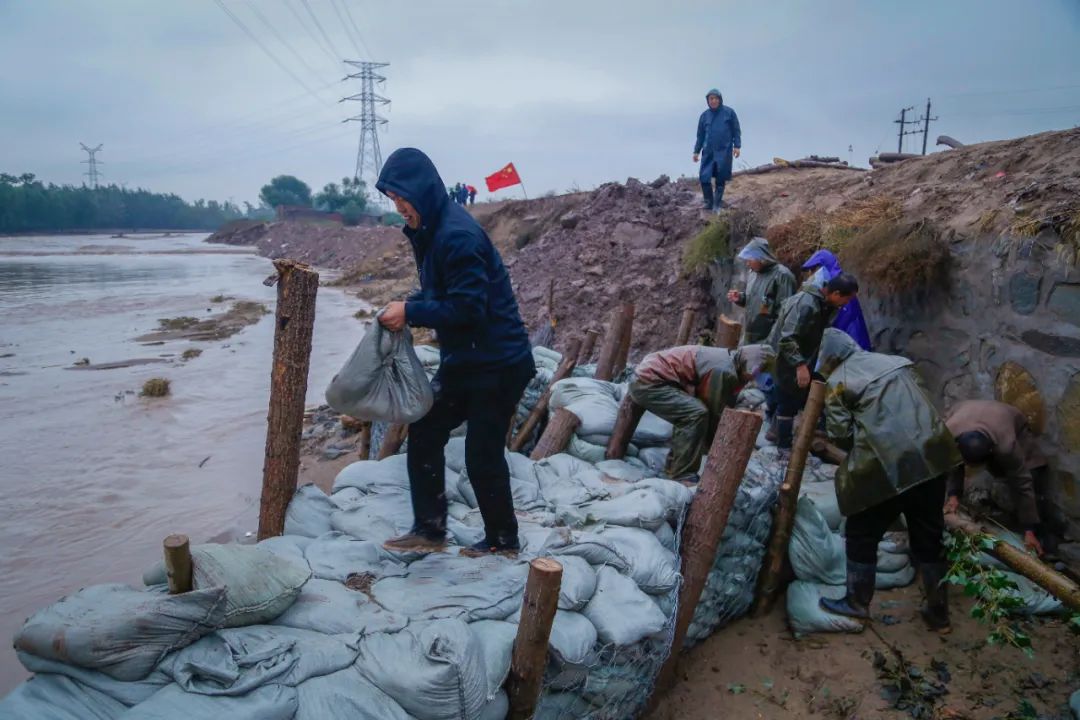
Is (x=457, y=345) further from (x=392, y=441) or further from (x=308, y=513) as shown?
(x=392, y=441)

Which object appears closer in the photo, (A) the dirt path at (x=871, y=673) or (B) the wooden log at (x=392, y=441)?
(A) the dirt path at (x=871, y=673)

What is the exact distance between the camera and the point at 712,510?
291 centimetres

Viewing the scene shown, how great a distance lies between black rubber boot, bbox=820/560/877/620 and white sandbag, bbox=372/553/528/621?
1.57 m

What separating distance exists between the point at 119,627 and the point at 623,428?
294cm

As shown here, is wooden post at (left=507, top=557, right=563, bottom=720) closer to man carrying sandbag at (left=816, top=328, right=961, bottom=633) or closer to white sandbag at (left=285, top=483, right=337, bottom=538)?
white sandbag at (left=285, top=483, right=337, bottom=538)

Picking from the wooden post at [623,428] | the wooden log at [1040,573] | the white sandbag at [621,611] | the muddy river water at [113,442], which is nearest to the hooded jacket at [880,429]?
the wooden log at [1040,573]

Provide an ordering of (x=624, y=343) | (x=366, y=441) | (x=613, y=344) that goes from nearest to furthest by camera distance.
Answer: (x=366, y=441) < (x=613, y=344) < (x=624, y=343)

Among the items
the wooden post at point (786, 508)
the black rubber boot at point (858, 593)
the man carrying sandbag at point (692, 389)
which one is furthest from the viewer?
the man carrying sandbag at point (692, 389)

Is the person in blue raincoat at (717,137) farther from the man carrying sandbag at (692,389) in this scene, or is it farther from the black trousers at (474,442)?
the black trousers at (474,442)

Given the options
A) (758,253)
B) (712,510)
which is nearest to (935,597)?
(712,510)

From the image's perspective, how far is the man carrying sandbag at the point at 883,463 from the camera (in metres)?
2.76

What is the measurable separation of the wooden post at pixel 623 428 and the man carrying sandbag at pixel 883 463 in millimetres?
1237

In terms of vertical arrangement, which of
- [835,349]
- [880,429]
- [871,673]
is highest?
[835,349]

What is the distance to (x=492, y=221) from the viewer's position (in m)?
17.5
